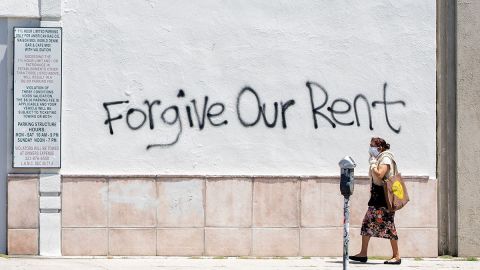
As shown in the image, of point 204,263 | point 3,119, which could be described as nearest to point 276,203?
point 204,263

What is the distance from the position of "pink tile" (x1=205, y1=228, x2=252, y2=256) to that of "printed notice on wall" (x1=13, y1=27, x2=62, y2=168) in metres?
2.10

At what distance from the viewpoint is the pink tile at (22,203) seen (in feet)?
42.0

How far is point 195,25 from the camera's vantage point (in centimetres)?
1314

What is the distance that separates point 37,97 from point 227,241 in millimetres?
2961

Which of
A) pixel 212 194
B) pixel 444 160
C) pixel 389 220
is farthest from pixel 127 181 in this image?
pixel 444 160

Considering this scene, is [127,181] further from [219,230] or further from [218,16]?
[218,16]

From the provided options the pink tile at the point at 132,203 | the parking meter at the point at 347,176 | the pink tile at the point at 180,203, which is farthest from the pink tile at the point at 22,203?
the parking meter at the point at 347,176

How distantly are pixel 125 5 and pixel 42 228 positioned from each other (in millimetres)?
2951

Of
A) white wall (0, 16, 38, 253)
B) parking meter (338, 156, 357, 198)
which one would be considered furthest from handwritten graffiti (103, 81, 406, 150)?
parking meter (338, 156, 357, 198)

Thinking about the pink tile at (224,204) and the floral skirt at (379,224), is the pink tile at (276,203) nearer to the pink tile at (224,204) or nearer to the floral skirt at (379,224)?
the pink tile at (224,204)

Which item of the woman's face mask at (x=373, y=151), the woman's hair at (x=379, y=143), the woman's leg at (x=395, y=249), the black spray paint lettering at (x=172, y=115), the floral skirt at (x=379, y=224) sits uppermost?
the black spray paint lettering at (x=172, y=115)

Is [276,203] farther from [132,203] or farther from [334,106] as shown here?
[132,203]

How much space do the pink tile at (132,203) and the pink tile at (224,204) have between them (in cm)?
70

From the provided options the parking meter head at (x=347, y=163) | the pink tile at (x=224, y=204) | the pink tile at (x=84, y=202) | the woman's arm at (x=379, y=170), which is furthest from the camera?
the pink tile at (x=224, y=204)
